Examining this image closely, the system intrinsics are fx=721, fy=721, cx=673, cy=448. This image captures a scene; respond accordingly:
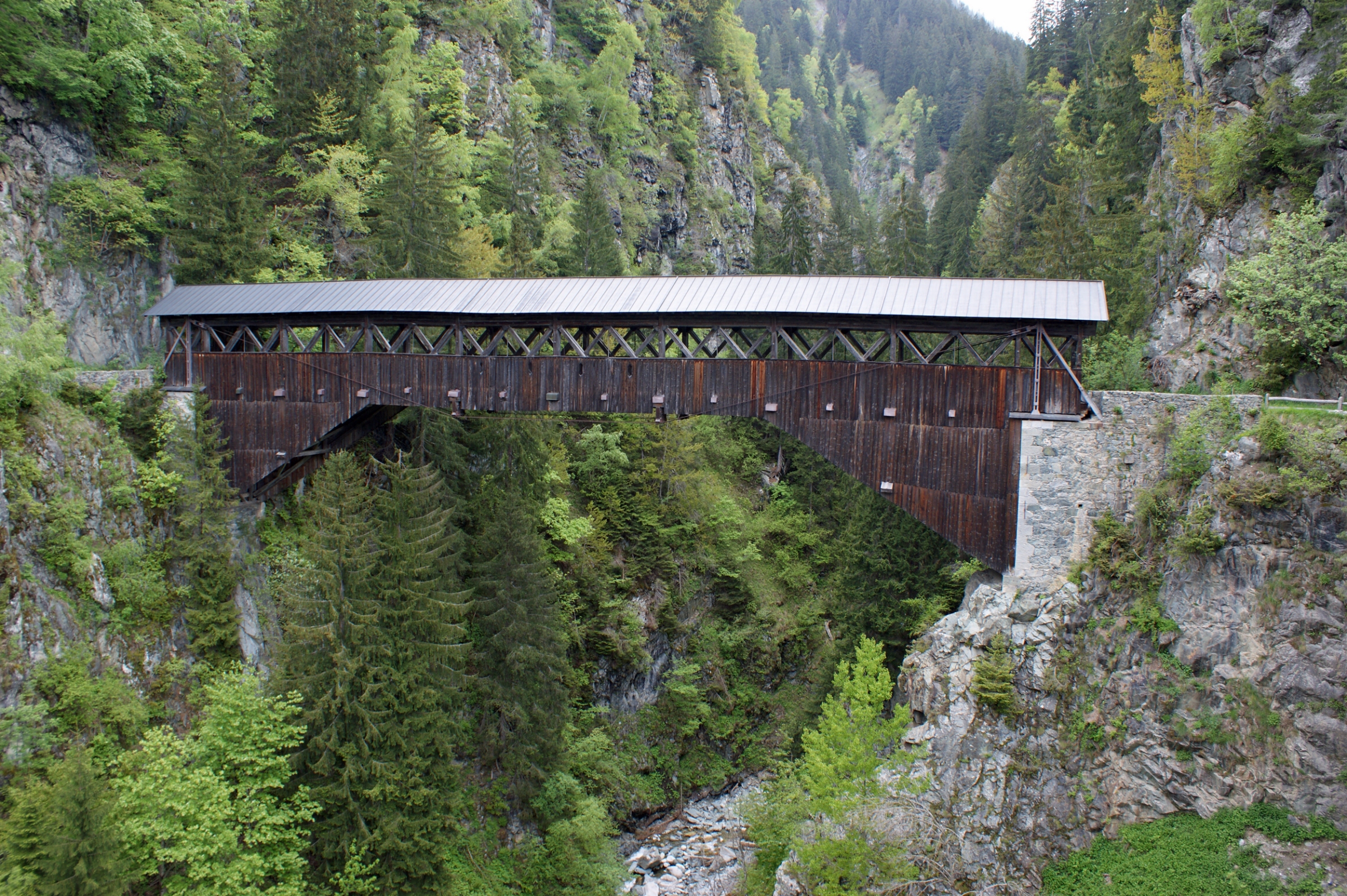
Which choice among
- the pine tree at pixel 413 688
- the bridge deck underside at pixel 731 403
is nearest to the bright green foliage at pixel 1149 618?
the bridge deck underside at pixel 731 403

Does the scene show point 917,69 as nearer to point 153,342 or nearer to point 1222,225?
point 1222,225

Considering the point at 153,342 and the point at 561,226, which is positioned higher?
the point at 561,226

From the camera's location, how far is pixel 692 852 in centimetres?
2166

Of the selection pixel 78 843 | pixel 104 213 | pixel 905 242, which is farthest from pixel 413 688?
pixel 905 242

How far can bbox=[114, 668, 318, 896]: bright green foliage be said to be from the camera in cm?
1278

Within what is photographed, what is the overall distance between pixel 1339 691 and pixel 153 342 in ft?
102

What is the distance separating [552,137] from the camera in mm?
39531

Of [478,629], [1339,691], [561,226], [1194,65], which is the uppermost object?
[1194,65]

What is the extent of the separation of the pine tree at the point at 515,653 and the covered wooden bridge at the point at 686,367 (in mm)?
3676

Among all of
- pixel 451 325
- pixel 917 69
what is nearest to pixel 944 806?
pixel 451 325

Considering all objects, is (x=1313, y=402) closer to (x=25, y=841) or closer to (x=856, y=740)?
(x=856, y=740)

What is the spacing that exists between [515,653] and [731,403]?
28.1 ft

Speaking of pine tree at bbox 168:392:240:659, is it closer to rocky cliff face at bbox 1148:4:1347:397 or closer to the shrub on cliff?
the shrub on cliff

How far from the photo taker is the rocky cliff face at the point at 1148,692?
12375mm
